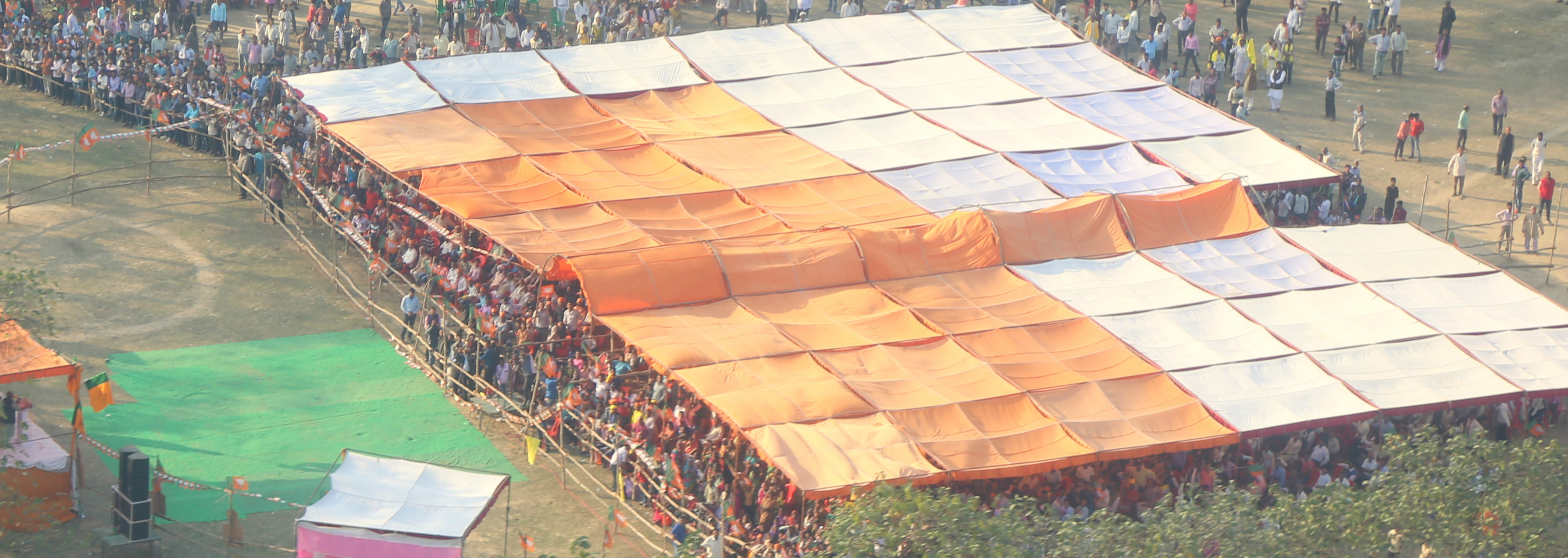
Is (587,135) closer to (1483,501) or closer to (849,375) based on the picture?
(849,375)

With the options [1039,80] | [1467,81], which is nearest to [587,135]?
[1039,80]

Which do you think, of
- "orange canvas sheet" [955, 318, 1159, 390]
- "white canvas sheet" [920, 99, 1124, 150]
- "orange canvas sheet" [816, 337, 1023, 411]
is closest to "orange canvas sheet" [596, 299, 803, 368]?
"orange canvas sheet" [816, 337, 1023, 411]

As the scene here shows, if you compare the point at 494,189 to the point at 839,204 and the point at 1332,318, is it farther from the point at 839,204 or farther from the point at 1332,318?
the point at 1332,318

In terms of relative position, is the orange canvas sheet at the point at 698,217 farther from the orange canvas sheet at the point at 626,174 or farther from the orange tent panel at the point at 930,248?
the orange tent panel at the point at 930,248

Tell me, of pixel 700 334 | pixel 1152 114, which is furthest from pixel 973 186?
pixel 700 334

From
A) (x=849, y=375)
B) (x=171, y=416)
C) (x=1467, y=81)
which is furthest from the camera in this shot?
(x=1467, y=81)
